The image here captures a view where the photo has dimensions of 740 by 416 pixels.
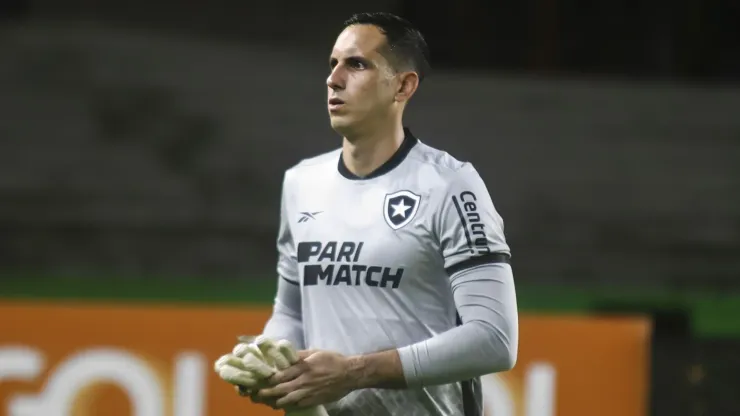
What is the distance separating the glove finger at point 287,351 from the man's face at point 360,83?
48 centimetres

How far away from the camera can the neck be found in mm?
2408

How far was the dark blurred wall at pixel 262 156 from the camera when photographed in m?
7.73

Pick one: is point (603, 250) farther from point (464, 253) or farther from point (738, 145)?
point (464, 253)

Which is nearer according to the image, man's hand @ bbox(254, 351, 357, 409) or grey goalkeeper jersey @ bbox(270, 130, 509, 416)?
man's hand @ bbox(254, 351, 357, 409)

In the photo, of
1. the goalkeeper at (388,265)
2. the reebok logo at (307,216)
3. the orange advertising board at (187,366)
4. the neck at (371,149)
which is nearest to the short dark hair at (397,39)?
the goalkeeper at (388,265)

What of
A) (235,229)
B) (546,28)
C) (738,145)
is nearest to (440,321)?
(235,229)

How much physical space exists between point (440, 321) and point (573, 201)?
5754mm

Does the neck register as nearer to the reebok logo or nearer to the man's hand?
the reebok logo

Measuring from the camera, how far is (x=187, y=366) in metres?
4.42

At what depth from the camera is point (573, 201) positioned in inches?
313

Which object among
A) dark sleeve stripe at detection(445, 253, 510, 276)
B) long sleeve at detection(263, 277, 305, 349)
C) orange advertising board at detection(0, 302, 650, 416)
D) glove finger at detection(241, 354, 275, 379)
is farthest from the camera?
orange advertising board at detection(0, 302, 650, 416)

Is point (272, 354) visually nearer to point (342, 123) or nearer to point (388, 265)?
point (388, 265)

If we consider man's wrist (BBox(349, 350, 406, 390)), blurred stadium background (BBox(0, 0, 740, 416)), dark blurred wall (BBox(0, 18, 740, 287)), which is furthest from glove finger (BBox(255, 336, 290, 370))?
dark blurred wall (BBox(0, 18, 740, 287))

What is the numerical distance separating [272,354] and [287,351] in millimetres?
27
